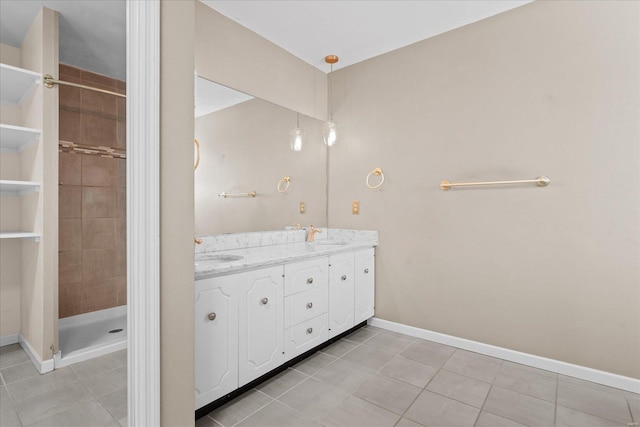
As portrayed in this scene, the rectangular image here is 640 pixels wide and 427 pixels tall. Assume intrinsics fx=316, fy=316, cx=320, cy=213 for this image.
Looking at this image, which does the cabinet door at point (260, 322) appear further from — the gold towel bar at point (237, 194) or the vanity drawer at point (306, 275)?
the gold towel bar at point (237, 194)

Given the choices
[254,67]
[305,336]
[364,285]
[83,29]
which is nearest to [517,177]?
[364,285]

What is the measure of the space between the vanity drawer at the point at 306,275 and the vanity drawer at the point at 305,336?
24cm

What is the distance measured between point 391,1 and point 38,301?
10.2ft

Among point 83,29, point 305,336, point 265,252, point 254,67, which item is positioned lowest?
point 305,336

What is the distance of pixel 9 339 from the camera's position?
2.41m

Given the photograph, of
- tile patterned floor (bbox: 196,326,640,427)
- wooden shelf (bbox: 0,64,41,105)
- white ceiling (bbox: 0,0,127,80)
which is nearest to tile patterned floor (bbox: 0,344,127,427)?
tile patterned floor (bbox: 196,326,640,427)

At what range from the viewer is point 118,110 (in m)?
2.74

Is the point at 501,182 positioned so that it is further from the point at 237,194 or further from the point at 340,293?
the point at 237,194

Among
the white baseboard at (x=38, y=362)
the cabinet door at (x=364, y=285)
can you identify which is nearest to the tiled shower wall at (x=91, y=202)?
the white baseboard at (x=38, y=362)

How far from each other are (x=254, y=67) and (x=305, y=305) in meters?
1.89

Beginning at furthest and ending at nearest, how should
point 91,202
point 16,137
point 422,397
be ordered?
point 91,202, point 16,137, point 422,397

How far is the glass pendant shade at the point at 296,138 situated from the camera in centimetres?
290

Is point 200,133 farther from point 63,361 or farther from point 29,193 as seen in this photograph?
point 63,361

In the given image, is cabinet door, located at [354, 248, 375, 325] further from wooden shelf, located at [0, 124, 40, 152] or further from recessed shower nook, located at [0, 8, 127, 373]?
wooden shelf, located at [0, 124, 40, 152]
